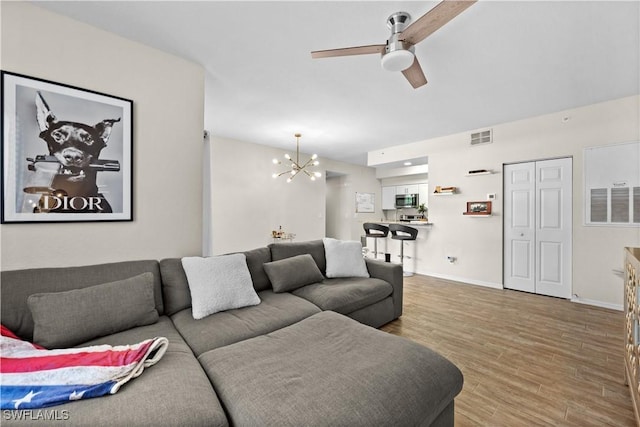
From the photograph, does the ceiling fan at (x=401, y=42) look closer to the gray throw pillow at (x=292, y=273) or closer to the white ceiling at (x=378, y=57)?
the white ceiling at (x=378, y=57)

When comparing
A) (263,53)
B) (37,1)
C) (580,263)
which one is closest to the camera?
(37,1)

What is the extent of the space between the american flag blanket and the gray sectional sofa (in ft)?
0.13

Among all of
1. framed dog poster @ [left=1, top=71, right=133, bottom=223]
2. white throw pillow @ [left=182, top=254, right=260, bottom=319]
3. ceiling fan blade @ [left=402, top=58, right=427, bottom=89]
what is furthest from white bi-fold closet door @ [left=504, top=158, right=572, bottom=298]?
framed dog poster @ [left=1, top=71, right=133, bottom=223]

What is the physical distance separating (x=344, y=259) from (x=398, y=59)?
81.3 inches

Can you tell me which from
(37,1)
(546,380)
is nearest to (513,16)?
(546,380)

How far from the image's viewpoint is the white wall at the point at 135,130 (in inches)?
68.4

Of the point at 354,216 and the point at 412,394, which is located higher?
the point at 354,216

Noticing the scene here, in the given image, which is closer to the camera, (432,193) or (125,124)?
(125,124)

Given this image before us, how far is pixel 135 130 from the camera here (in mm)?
2145

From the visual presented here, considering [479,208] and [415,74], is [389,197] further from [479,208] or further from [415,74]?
[415,74]

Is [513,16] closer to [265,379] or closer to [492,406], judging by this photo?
[492,406]

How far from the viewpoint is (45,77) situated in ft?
5.87

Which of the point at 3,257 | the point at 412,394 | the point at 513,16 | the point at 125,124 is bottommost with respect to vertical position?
the point at 412,394

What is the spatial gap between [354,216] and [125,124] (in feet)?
18.9
